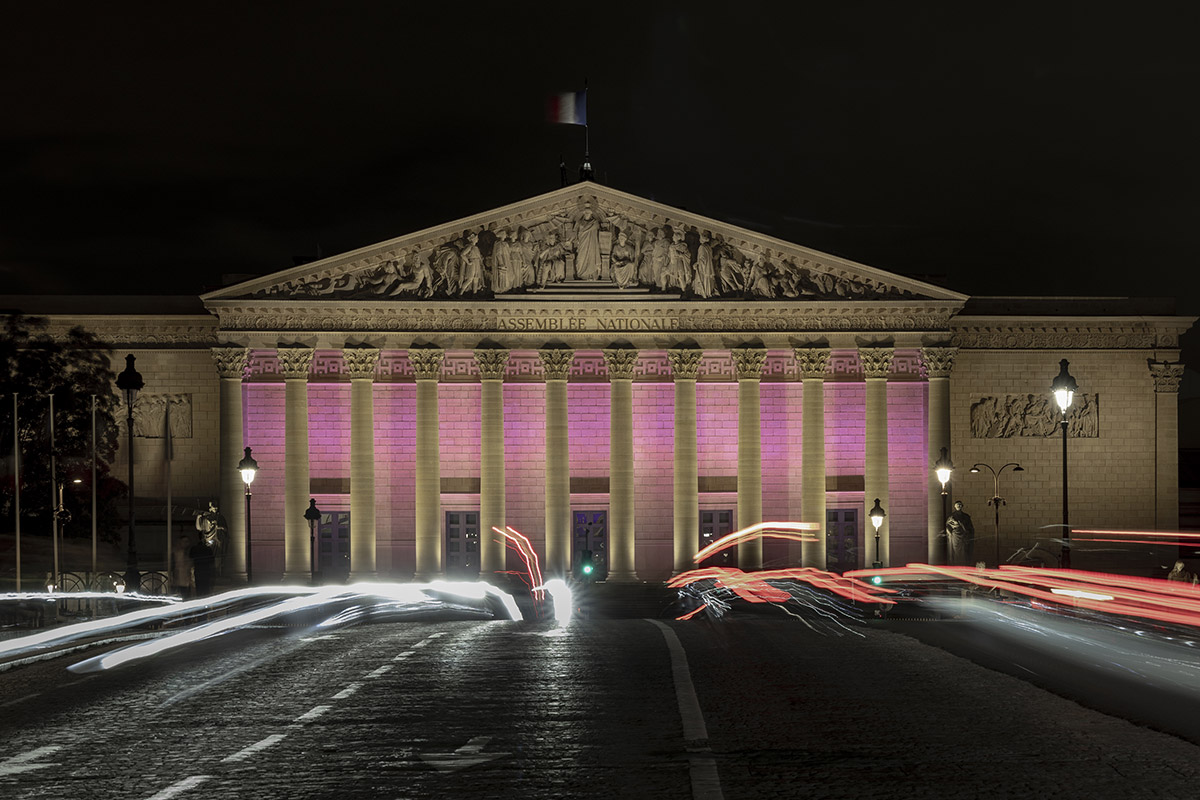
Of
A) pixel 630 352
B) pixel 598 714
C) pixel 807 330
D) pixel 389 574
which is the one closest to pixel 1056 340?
pixel 807 330

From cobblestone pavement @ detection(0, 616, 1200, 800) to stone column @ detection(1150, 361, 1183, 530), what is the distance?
142 ft

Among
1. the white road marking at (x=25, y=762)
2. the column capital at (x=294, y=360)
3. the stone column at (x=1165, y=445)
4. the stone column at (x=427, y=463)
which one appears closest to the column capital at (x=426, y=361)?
the stone column at (x=427, y=463)

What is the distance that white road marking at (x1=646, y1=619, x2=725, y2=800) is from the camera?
1070 centimetres

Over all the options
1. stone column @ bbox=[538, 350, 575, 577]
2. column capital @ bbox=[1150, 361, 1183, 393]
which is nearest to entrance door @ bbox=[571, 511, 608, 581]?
stone column @ bbox=[538, 350, 575, 577]

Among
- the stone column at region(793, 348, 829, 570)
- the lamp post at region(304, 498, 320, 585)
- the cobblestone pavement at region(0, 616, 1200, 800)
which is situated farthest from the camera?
the stone column at region(793, 348, 829, 570)

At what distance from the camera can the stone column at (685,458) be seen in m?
54.0

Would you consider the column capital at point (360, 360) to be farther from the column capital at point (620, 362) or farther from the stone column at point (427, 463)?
the column capital at point (620, 362)

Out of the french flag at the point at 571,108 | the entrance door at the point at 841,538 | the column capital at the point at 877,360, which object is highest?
the french flag at the point at 571,108

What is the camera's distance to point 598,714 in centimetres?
1476

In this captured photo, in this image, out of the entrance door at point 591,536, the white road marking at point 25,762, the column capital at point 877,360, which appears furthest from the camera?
the entrance door at point 591,536

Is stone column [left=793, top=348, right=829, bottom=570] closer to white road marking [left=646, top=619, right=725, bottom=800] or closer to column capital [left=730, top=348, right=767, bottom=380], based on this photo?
column capital [left=730, top=348, right=767, bottom=380]

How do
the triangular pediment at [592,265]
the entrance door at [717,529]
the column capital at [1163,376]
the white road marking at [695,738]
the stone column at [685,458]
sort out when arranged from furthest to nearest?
the column capital at [1163,376] → the entrance door at [717,529] → the stone column at [685,458] → the triangular pediment at [592,265] → the white road marking at [695,738]

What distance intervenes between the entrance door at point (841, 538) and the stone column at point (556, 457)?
11.6 metres

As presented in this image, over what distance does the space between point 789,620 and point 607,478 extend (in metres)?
26.7
